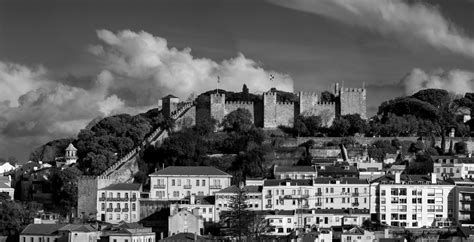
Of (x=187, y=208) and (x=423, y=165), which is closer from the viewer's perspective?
(x=187, y=208)

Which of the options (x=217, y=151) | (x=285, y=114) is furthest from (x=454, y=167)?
(x=217, y=151)

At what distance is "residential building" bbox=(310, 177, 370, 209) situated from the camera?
7419 cm

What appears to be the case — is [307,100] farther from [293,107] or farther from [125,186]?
[125,186]

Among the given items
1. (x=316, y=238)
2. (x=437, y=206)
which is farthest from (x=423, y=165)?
(x=316, y=238)

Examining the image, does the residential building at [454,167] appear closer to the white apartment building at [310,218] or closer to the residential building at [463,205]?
the residential building at [463,205]

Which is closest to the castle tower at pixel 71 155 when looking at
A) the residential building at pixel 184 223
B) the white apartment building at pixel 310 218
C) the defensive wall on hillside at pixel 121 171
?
the defensive wall on hillside at pixel 121 171

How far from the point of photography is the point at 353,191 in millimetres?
74312

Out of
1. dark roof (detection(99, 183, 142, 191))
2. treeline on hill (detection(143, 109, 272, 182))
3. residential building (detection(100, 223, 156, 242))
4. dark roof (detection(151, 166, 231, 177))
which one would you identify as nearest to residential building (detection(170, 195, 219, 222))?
residential building (detection(100, 223, 156, 242))

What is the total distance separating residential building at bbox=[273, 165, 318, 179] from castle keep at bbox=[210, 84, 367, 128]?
500 inches

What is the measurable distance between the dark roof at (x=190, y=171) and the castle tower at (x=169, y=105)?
54.7 feet

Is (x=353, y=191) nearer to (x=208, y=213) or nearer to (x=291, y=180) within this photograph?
(x=291, y=180)

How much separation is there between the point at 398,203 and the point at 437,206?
2.73m

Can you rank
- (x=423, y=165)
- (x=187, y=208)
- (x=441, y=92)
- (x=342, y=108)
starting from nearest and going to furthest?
1. (x=187, y=208)
2. (x=423, y=165)
3. (x=342, y=108)
4. (x=441, y=92)

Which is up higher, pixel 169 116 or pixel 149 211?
pixel 169 116
